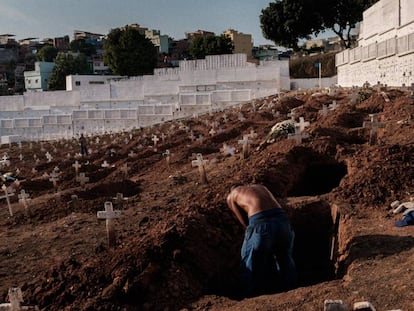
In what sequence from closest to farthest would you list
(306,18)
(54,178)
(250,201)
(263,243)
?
(263,243)
(250,201)
(54,178)
(306,18)

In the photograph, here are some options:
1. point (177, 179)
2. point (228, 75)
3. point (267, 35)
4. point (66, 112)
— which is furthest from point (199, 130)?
point (267, 35)

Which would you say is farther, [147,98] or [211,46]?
[211,46]

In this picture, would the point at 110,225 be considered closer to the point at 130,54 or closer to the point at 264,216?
the point at 264,216

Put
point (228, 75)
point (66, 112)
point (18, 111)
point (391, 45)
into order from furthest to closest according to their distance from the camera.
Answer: point (18, 111) < point (66, 112) < point (228, 75) < point (391, 45)

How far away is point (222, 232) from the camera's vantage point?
6215 mm

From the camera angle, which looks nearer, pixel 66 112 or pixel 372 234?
pixel 372 234

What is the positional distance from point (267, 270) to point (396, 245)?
145 centimetres

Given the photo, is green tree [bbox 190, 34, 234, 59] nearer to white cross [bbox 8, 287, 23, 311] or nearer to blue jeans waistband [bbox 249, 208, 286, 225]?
blue jeans waistband [bbox 249, 208, 286, 225]

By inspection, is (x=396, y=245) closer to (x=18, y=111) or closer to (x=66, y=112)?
(x=66, y=112)

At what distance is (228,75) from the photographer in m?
33.1

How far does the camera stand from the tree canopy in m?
39.3

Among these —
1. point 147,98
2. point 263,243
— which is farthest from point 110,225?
point 147,98

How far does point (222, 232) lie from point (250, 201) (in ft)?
3.80

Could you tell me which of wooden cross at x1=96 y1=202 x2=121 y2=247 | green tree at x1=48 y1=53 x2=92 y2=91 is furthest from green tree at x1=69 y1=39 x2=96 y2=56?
wooden cross at x1=96 y1=202 x2=121 y2=247
